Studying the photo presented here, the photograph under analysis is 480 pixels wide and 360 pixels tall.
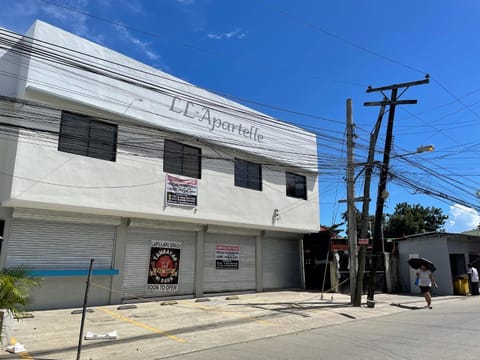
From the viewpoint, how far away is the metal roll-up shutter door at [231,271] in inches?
686

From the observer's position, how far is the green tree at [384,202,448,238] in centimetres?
5125

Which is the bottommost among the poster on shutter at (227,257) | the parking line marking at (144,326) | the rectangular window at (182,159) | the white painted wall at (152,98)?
the parking line marking at (144,326)

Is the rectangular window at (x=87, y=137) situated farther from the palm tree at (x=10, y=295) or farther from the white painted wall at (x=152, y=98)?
the palm tree at (x=10, y=295)

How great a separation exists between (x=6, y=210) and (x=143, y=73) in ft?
22.4

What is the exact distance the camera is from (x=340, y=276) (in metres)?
20.7

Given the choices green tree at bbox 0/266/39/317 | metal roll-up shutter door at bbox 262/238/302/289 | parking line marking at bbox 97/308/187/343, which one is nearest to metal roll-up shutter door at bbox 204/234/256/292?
metal roll-up shutter door at bbox 262/238/302/289

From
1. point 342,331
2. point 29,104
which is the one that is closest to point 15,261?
point 29,104

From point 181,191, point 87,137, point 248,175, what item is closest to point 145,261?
point 181,191

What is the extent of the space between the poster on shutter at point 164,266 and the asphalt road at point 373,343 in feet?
24.6

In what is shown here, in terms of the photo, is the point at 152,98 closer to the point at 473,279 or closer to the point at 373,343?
the point at 373,343

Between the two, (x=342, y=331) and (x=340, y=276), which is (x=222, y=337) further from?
(x=340, y=276)

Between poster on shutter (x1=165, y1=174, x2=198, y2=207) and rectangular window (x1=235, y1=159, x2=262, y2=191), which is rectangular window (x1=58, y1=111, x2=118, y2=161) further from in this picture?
rectangular window (x1=235, y1=159, x2=262, y2=191)

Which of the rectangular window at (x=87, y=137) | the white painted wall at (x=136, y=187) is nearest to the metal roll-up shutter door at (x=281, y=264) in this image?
the white painted wall at (x=136, y=187)

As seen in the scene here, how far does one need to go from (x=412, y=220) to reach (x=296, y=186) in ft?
121
